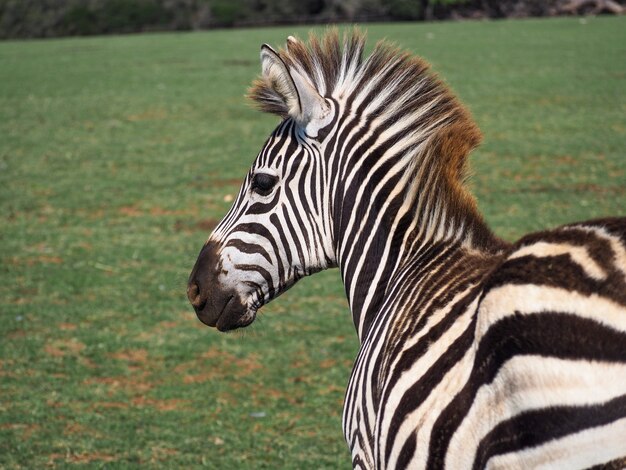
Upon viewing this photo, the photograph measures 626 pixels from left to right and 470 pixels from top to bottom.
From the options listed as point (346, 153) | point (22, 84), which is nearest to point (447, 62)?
point (22, 84)

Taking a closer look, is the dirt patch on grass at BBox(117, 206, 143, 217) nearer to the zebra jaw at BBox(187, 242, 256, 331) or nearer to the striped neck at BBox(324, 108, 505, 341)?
the zebra jaw at BBox(187, 242, 256, 331)

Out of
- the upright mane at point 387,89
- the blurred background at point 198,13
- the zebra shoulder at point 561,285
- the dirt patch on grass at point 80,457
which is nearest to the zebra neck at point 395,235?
the upright mane at point 387,89

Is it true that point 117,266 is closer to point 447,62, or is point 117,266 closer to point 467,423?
point 467,423

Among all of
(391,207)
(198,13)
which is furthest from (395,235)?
(198,13)

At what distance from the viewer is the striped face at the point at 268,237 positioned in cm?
307

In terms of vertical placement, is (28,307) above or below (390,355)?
below

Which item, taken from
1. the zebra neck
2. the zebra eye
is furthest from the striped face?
the zebra neck

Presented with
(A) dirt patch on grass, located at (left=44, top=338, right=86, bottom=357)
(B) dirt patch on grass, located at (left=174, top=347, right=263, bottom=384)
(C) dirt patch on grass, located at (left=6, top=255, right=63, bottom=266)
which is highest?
(B) dirt patch on grass, located at (left=174, top=347, right=263, bottom=384)

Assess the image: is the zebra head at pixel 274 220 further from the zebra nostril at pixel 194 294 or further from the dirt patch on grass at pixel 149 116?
the dirt patch on grass at pixel 149 116

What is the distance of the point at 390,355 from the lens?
2.61 meters

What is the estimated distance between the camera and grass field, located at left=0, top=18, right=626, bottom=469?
5.58 meters

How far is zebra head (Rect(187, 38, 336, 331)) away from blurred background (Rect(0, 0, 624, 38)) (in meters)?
47.3

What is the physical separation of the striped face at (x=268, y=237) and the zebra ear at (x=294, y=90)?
66 millimetres

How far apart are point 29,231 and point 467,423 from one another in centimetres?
908
